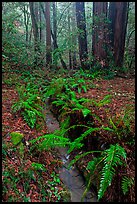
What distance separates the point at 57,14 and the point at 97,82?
9.68m

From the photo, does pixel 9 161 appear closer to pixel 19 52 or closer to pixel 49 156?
pixel 49 156

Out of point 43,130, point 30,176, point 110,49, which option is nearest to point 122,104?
point 43,130

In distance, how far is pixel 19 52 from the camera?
9812 mm

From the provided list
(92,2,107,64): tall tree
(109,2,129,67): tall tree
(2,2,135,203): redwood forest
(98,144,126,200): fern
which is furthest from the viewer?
(109,2,129,67): tall tree

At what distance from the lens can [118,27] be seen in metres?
10.5

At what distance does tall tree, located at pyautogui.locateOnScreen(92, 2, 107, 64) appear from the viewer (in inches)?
393

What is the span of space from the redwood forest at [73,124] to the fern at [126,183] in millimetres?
17

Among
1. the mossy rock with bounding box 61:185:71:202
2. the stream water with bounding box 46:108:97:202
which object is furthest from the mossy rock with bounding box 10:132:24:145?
the mossy rock with bounding box 61:185:71:202

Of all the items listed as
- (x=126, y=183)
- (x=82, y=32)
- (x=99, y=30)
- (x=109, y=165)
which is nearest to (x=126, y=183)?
(x=126, y=183)

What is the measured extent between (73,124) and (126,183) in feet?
8.24

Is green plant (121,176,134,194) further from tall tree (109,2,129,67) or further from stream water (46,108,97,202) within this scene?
tall tree (109,2,129,67)

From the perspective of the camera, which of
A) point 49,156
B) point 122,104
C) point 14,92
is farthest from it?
point 14,92

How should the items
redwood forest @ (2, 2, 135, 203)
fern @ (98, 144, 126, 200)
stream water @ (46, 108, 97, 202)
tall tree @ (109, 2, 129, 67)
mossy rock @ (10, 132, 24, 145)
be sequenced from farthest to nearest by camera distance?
tall tree @ (109, 2, 129, 67) < mossy rock @ (10, 132, 24, 145) < stream water @ (46, 108, 97, 202) < redwood forest @ (2, 2, 135, 203) < fern @ (98, 144, 126, 200)

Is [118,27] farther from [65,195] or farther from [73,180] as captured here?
[65,195]
